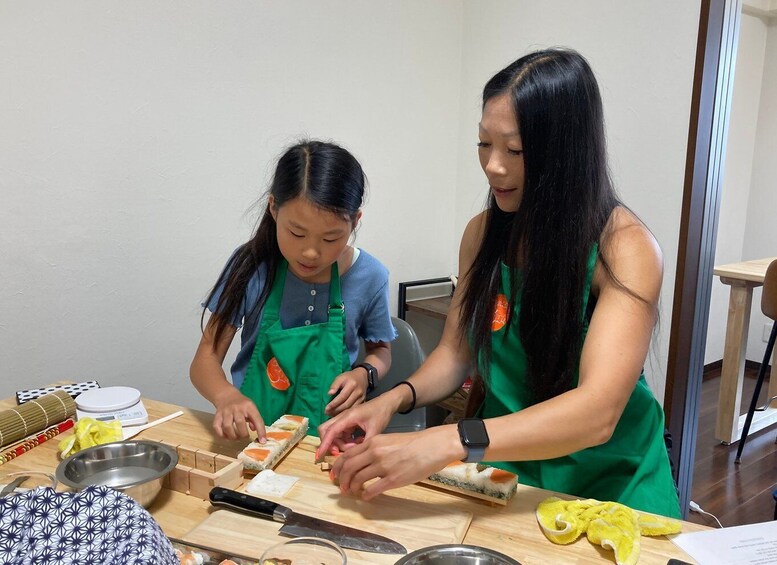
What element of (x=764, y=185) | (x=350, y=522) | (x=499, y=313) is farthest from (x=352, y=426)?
(x=764, y=185)

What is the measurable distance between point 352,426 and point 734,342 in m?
2.97

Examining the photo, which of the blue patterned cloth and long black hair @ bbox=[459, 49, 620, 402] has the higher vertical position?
long black hair @ bbox=[459, 49, 620, 402]

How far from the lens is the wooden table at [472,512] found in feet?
3.00

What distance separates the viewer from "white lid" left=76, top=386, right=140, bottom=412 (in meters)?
1.31

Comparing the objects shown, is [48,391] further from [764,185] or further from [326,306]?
[764,185]

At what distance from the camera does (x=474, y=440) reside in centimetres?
101

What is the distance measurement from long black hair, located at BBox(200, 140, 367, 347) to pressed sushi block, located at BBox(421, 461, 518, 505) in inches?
24.9

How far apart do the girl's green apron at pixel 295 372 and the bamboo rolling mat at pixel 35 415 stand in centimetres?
39

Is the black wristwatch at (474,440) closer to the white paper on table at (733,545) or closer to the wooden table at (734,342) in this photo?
the white paper on table at (733,545)

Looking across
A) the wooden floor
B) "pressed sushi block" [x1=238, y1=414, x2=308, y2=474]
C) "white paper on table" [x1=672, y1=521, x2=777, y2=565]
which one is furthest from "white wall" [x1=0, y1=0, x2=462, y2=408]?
the wooden floor

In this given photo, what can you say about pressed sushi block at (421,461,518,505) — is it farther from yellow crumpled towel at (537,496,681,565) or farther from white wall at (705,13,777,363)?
white wall at (705,13,777,363)

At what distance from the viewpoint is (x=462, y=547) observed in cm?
87

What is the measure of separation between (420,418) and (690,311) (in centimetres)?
126

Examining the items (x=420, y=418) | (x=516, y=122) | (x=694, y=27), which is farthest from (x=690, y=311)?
(x=516, y=122)
